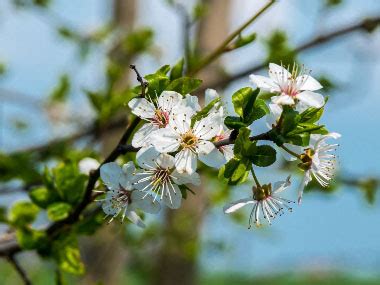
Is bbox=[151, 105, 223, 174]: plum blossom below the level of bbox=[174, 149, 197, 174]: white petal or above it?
above

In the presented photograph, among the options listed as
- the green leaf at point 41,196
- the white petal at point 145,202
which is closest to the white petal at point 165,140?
the white petal at point 145,202

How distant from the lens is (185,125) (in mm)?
749

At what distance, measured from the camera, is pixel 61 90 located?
228 cm

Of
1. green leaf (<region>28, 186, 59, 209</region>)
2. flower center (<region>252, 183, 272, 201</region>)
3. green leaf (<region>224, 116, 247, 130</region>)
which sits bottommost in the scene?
green leaf (<region>28, 186, 59, 209</region>)

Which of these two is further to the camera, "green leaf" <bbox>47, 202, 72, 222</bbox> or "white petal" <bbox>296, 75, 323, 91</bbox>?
"green leaf" <bbox>47, 202, 72, 222</bbox>

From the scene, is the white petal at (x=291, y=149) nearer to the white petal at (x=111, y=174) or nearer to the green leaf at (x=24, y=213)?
the white petal at (x=111, y=174)

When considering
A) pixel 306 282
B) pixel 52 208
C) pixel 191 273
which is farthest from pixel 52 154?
pixel 306 282

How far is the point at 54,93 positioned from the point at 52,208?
137 cm

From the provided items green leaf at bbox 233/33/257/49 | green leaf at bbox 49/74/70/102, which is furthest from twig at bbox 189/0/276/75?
green leaf at bbox 49/74/70/102

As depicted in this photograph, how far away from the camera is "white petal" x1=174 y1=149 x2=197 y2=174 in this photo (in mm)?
722

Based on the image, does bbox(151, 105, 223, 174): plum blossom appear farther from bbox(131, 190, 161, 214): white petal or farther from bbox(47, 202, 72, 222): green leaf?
bbox(47, 202, 72, 222): green leaf

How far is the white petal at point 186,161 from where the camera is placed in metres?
0.72

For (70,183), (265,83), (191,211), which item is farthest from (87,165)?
(191,211)

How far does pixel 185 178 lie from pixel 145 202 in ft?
0.38
